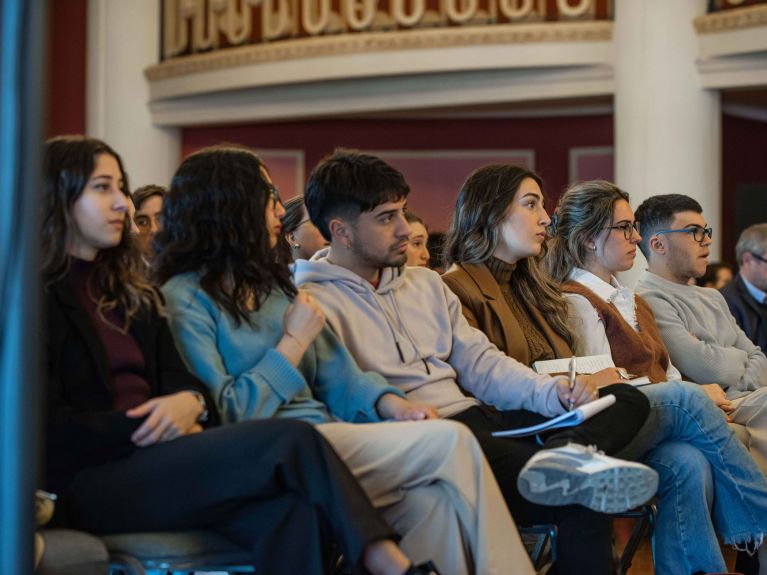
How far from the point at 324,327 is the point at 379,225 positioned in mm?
315

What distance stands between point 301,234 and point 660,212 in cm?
115

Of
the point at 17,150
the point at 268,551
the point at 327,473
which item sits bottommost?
the point at 268,551

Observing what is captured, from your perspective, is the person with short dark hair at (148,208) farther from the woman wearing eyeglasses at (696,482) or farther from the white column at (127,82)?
the white column at (127,82)

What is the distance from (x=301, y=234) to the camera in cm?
386

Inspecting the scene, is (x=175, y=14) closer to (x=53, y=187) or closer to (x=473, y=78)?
(x=473, y=78)

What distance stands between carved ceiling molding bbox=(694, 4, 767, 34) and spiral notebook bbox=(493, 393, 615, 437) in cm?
526

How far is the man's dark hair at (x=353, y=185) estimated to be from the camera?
281 cm

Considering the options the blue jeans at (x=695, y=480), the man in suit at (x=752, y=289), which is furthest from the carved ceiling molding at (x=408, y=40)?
the blue jeans at (x=695, y=480)

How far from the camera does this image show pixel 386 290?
2.83 meters

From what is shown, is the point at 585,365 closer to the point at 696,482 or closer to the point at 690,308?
the point at 696,482

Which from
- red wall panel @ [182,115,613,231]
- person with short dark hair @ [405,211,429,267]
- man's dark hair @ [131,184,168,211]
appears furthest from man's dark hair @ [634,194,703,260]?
red wall panel @ [182,115,613,231]

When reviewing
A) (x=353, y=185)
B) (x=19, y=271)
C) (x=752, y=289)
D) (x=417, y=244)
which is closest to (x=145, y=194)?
(x=417, y=244)

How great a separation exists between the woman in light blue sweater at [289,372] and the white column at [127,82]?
7.11 m

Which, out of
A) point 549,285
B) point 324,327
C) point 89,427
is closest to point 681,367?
point 549,285
